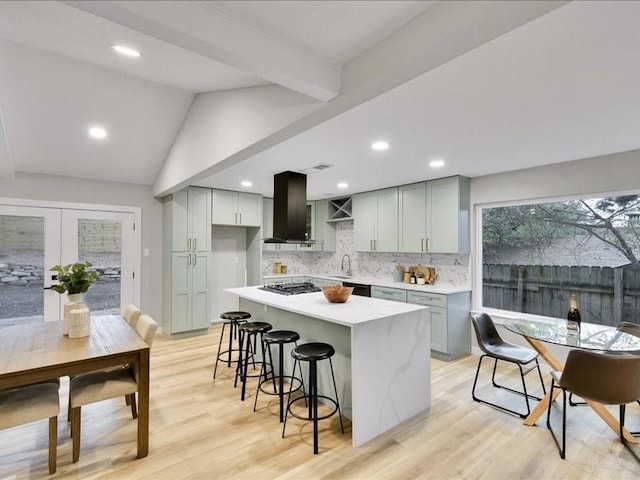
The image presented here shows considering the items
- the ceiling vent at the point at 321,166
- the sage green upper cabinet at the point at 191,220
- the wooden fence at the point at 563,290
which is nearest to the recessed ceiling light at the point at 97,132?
the sage green upper cabinet at the point at 191,220

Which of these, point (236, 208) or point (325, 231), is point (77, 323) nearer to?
point (236, 208)

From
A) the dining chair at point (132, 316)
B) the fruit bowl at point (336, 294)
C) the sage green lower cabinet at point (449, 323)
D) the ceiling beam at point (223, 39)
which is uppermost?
the ceiling beam at point (223, 39)

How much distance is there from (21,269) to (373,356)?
4.65 m

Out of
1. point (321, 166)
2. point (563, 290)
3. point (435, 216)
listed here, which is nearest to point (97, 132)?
point (321, 166)

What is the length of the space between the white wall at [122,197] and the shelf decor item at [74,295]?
2.68 metres

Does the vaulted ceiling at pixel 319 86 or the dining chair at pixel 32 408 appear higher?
the vaulted ceiling at pixel 319 86

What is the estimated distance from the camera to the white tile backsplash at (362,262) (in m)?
4.73

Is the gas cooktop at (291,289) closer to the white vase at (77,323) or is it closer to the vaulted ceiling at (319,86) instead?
the vaulted ceiling at (319,86)

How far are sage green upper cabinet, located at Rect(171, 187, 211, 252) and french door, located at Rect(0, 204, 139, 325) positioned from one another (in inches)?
28.5

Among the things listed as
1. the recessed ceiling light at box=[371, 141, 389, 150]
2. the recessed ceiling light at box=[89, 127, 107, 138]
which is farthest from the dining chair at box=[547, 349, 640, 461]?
the recessed ceiling light at box=[89, 127, 107, 138]

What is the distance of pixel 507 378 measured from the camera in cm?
360

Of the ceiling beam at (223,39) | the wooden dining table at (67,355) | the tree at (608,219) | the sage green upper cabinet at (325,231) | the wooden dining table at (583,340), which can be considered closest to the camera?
the ceiling beam at (223,39)

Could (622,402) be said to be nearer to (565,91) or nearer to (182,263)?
(565,91)

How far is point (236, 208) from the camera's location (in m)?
5.73
